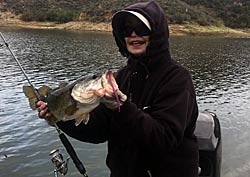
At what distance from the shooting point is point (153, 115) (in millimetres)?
3443

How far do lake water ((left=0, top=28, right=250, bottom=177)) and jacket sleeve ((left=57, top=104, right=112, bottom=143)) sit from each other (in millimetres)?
7478

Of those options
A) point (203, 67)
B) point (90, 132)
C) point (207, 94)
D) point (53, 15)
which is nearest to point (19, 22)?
point (53, 15)

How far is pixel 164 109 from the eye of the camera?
341 cm

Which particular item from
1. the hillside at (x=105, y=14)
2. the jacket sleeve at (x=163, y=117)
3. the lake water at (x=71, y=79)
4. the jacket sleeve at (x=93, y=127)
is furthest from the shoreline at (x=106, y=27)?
the jacket sleeve at (x=163, y=117)

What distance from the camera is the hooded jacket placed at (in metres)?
3.35

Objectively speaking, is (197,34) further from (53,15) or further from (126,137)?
(126,137)

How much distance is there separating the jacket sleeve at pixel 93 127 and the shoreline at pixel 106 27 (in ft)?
249

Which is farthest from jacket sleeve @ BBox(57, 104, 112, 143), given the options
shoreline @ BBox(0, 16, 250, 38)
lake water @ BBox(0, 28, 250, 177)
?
shoreline @ BBox(0, 16, 250, 38)

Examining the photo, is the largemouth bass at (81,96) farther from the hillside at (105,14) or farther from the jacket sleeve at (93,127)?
the hillside at (105,14)

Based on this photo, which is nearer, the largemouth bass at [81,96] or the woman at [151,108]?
the largemouth bass at [81,96]

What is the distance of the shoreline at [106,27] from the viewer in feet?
267

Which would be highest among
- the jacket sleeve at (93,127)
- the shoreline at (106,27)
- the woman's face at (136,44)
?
the woman's face at (136,44)

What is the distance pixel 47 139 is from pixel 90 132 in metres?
10.8

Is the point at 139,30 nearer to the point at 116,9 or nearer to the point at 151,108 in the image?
the point at 151,108
